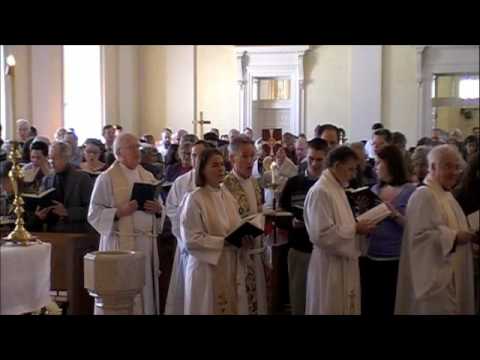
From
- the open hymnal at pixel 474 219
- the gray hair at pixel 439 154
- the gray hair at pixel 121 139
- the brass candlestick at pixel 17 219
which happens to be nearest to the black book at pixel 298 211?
the gray hair at pixel 439 154

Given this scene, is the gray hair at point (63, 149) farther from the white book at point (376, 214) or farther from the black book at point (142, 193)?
the white book at point (376, 214)

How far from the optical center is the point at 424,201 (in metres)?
6.23

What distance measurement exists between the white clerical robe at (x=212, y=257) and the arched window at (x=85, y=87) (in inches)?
363

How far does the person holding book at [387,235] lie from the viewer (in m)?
6.60

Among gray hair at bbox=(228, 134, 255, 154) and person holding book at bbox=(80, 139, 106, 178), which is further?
person holding book at bbox=(80, 139, 106, 178)

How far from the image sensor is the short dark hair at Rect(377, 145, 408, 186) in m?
6.67

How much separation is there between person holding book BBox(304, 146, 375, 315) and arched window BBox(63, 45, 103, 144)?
960cm

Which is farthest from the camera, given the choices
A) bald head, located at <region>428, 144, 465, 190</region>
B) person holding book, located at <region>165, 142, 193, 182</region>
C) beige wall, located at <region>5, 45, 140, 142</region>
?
beige wall, located at <region>5, 45, 140, 142</region>

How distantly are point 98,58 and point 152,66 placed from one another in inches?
43.1

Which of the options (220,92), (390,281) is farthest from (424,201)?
(220,92)

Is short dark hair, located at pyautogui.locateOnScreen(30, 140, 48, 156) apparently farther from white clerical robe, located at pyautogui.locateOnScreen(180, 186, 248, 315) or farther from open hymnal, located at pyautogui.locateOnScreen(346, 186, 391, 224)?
open hymnal, located at pyautogui.locateOnScreen(346, 186, 391, 224)

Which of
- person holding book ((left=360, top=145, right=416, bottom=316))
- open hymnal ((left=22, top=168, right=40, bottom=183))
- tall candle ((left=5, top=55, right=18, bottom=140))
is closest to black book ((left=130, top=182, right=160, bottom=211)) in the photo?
open hymnal ((left=22, top=168, right=40, bottom=183))

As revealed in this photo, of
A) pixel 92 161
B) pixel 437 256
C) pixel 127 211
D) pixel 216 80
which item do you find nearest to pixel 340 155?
pixel 437 256
